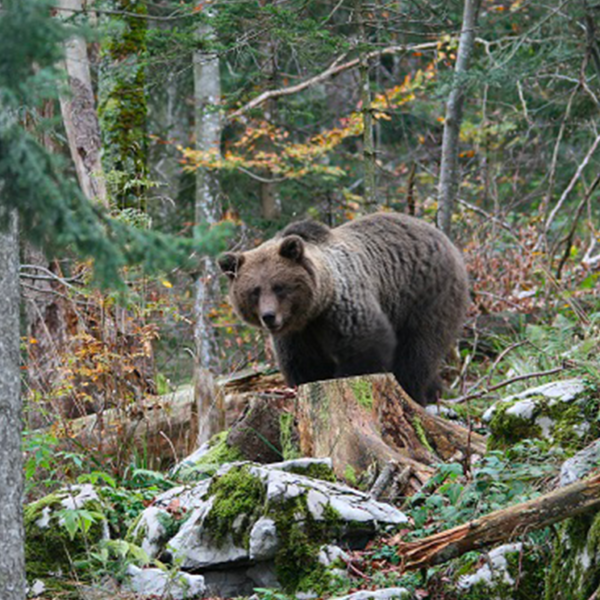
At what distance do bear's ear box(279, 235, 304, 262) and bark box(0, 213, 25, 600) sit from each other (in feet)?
14.0

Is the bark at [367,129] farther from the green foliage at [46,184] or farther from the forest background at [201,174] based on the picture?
the green foliage at [46,184]

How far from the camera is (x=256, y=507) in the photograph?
5.17 meters

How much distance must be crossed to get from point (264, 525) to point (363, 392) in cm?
215

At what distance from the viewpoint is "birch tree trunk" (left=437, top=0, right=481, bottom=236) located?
1077cm

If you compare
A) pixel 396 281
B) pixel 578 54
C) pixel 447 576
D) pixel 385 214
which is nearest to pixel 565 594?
pixel 447 576

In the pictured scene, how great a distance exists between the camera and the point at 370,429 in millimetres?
6691

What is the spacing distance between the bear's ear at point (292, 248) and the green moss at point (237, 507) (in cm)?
319

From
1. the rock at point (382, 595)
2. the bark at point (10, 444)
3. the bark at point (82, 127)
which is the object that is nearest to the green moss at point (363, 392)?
the rock at point (382, 595)

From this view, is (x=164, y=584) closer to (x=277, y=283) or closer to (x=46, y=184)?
(x=46, y=184)

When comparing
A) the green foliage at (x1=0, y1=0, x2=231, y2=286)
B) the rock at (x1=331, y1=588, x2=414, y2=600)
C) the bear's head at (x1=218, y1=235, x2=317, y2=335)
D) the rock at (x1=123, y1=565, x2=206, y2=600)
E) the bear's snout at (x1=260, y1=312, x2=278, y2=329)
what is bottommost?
the rock at (x1=123, y1=565, x2=206, y2=600)

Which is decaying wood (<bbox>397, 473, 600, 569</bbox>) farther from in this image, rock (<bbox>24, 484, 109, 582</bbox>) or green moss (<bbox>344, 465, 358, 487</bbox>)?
rock (<bbox>24, 484, 109, 582</bbox>)

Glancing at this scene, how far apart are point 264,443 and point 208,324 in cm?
574

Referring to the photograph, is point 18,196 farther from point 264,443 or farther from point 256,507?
point 264,443

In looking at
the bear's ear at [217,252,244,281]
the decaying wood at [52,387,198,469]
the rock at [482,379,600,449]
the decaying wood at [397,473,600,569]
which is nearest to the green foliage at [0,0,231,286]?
the decaying wood at [397,473,600,569]
